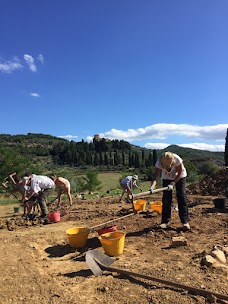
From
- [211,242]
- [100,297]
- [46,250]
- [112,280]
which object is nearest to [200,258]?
[211,242]

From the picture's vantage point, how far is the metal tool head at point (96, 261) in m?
4.07

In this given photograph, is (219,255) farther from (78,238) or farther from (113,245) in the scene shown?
(78,238)

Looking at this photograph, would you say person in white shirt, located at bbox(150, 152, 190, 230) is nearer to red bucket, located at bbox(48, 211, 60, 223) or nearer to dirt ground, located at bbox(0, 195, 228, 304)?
dirt ground, located at bbox(0, 195, 228, 304)

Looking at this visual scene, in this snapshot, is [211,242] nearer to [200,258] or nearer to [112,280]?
[200,258]

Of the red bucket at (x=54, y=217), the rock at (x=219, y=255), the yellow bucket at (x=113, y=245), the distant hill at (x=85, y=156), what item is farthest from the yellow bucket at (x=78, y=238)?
the distant hill at (x=85, y=156)

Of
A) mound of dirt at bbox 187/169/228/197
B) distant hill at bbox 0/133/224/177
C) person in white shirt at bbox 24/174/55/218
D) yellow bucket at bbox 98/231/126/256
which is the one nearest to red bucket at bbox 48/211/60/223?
person in white shirt at bbox 24/174/55/218

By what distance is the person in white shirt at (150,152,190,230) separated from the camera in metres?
5.75

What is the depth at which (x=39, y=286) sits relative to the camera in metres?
3.84

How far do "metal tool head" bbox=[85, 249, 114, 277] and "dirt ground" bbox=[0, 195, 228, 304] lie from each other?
0.28ft

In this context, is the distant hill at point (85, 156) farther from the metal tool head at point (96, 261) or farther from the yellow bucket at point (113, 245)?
the metal tool head at point (96, 261)

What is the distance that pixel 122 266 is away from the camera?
14.1 ft

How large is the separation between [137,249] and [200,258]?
1.09 metres

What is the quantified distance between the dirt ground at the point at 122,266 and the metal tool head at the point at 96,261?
9cm

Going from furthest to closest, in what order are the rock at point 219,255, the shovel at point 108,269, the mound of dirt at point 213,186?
the mound of dirt at point 213,186, the rock at point 219,255, the shovel at point 108,269
